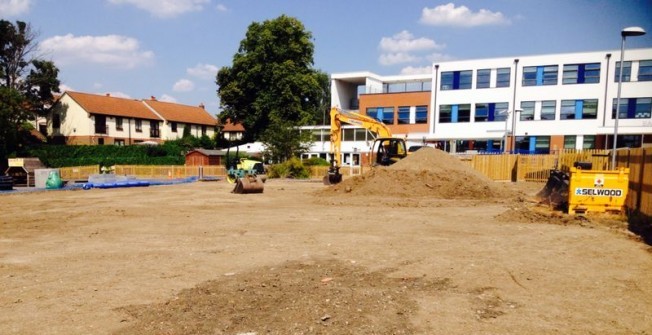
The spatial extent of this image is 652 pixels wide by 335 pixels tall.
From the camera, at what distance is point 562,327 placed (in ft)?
15.8

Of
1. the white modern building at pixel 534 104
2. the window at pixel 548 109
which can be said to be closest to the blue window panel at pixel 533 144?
the white modern building at pixel 534 104

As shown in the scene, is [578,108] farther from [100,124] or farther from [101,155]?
[100,124]

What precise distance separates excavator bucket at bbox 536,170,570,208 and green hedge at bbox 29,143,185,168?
40.2m

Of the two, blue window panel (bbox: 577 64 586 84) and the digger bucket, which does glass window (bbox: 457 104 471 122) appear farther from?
the digger bucket

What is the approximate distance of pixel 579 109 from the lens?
1558 inches

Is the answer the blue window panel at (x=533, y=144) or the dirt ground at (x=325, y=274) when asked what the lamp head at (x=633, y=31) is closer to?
the dirt ground at (x=325, y=274)

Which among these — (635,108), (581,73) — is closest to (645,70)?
(635,108)

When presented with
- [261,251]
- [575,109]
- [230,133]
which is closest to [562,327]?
[261,251]

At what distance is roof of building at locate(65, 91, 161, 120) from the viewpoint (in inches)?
2111

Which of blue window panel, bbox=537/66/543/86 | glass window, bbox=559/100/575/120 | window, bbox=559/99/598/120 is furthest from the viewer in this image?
blue window panel, bbox=537/66/543/86

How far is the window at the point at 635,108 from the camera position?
125 feet

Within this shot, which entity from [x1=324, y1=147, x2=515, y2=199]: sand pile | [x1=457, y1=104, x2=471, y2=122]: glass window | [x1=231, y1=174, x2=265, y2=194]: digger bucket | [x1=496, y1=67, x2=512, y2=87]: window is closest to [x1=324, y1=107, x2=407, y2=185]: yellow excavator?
[x1=324, y1=147, x2=515, y2=199]: sand pile

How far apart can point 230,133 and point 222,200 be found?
52112 mm

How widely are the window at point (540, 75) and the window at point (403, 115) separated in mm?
12704
